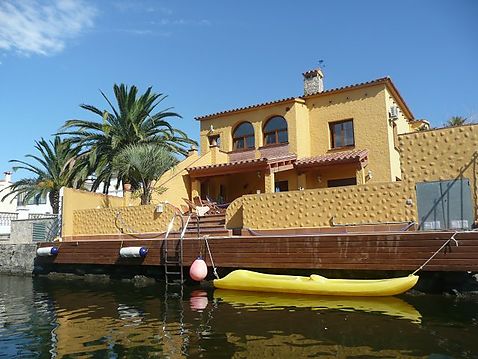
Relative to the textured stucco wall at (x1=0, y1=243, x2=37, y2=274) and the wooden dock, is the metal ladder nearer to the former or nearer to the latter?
the wooden dock

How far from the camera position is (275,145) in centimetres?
2262

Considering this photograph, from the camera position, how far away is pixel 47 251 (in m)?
18.4

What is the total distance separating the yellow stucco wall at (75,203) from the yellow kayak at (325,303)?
10.8 m

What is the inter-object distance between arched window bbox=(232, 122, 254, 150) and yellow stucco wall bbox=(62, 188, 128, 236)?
7.38m

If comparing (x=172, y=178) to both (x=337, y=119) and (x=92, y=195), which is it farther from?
(x=337, y=119)

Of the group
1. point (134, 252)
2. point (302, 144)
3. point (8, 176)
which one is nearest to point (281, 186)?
point (302, 144)

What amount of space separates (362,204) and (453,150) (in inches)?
120

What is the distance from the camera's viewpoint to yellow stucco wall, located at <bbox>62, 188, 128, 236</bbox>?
19.7 m

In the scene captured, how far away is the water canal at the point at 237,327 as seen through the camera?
22.0ft

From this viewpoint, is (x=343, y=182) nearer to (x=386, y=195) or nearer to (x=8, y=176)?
(x=386, y=195)

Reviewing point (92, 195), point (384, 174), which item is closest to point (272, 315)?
point (384, 174)

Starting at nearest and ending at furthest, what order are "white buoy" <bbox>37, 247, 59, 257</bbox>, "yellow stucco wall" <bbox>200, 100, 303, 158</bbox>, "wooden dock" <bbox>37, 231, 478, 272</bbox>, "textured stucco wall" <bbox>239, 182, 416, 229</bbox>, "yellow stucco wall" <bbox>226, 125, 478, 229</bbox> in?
1. "wooden dock" <bbox>37, 231, 478, 272</bbox>
2. "yellow stucco wall" <bbox>226, 125, 478, 229</bbox>
3. "textured stucco wall" <bbox>239, 182, 416, 229</bbox>
4. "white buoy" <bbox>37, 247, 59, 257</bbox>
5. "yellow stucco wall" <bbox>200, 100, 303, 158</bbox>

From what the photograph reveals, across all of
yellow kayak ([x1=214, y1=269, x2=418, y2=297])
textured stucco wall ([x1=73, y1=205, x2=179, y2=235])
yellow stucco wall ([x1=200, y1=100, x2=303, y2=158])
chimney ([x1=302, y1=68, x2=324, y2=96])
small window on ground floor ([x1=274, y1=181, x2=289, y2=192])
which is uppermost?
chimney ([x1=302, y1=68, x2=324, y2=96])

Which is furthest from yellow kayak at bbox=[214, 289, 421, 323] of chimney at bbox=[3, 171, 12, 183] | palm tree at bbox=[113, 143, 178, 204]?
chimney at bbox=[3, 171, 12, 183]
